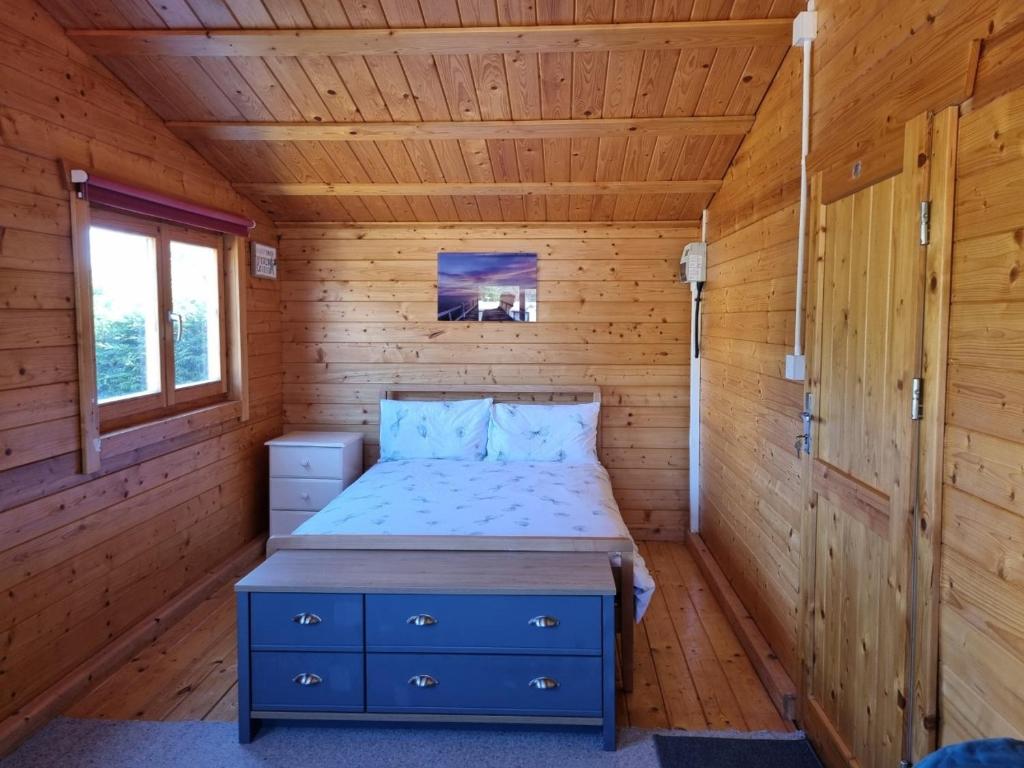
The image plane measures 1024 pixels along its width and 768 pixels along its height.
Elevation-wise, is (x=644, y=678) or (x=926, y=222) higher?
(x=926, y=222)

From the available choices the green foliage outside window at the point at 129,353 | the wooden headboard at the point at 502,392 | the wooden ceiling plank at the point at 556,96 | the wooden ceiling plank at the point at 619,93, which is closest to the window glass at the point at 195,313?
the green foliage outside window at the point at 129,353

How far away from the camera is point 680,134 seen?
3109mm

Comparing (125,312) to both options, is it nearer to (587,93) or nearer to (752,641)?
(587,93)

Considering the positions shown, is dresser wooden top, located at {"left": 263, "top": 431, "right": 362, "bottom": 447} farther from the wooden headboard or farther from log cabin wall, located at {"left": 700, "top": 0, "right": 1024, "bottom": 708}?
log cabin wall, located at {"left": 700, "top": 0, "right": 1024, "bottom": 708}

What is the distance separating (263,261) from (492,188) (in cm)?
139

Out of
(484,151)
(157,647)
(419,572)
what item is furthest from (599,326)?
(157,647)

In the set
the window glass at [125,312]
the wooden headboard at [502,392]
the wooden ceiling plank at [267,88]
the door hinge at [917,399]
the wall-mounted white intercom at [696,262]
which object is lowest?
the wooden headboard at [502,392]

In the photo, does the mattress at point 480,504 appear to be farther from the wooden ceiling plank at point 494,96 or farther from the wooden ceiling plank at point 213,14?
the wooden ceiling plank at point 213,14

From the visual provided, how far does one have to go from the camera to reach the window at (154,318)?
2770mm

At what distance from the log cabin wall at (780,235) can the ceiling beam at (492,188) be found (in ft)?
0.78

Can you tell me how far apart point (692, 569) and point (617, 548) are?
149cm

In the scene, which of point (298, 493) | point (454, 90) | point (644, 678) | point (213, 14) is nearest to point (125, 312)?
point (213, 14)

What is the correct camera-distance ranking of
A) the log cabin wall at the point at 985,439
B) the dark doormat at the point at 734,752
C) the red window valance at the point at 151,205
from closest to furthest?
the log cabin wall at the point at 985,439 < the dark doormat at the point at 734,752 < the red window valance at the point at 151,205

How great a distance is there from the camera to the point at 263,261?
4.05 meters
